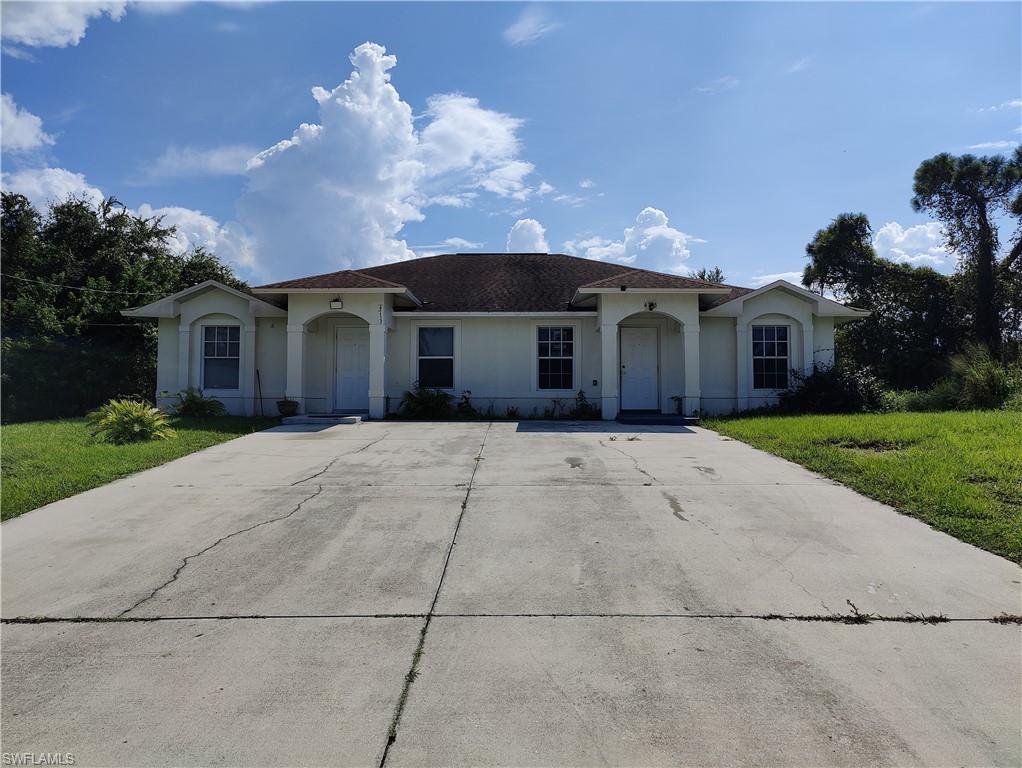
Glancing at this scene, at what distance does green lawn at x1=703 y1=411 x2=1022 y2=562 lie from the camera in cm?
561

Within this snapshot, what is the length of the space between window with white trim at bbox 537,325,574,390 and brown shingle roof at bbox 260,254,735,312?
2.26 ft

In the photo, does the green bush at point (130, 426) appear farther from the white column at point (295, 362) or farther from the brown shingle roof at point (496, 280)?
the brown shingle roof at point (496, 280)

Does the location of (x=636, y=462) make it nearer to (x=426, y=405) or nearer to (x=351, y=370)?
(x=426, y=405)

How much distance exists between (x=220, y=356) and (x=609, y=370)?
10.5m

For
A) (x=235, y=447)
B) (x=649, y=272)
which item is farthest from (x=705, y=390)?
(x=235, y=447)

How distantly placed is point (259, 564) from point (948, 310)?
30.6 m

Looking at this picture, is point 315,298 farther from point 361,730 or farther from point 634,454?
point 361,730

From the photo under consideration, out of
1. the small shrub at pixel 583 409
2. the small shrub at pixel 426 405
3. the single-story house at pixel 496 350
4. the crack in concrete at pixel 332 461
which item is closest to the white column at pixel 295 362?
the single-story house at pixel 496 350

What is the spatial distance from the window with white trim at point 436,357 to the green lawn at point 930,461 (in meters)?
7.60

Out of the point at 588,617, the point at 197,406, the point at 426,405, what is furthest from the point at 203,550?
the point at 197,406

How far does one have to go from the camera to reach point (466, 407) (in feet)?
51.9

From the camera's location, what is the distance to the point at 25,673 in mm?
3182

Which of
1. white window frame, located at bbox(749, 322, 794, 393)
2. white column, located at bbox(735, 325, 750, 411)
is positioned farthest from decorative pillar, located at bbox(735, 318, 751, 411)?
white window frame, located at bbox(749, 322, 794, 393)

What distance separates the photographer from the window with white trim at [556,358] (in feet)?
53.8
